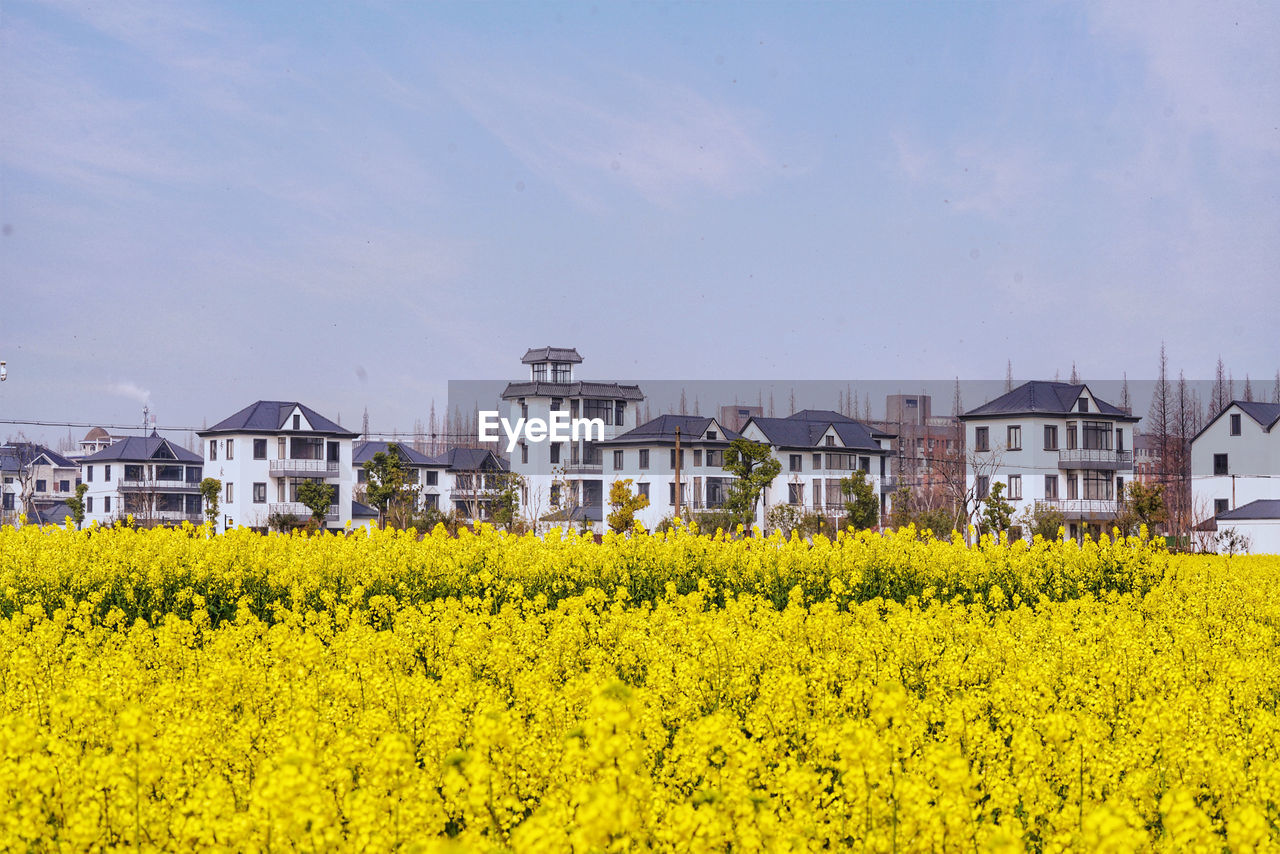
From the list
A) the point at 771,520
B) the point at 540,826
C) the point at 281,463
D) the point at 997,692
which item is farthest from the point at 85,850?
the point at 281,463

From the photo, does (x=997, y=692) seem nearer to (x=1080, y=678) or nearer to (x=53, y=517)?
(x=1080, y=678)

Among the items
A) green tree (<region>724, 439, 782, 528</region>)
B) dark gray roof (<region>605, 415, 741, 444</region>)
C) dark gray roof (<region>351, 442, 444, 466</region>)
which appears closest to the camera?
green tree (<region>724, 439, 782, 528</region>)

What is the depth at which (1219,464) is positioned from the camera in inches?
2178

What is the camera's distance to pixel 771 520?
162 ft

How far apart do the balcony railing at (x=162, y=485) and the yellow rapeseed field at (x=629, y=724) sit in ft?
196

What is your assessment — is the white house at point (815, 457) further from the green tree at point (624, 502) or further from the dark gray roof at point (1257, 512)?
the dark gray roof at point (1257, 512)

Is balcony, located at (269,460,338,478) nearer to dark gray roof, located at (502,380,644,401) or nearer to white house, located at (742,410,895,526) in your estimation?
dark gray roof, located at (502,380,644,401)

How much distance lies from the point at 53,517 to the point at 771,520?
54209mm

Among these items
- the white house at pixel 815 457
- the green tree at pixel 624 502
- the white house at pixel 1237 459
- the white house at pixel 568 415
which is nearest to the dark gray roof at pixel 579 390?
the white house at pixel 568 415

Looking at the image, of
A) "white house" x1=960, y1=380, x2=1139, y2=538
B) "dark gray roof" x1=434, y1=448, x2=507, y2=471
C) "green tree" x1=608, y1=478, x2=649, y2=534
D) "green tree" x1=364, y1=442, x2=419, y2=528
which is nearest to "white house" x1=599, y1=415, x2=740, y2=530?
"green tree" x1=608, y1=478, x2=649, y2=534

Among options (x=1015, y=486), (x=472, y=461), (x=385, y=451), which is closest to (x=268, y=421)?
(x=385, y=451)

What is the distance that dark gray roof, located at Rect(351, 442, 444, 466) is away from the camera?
6431 centimetres

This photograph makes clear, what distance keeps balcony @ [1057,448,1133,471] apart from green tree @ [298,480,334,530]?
36.1 metres

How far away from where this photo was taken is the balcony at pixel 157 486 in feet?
218
